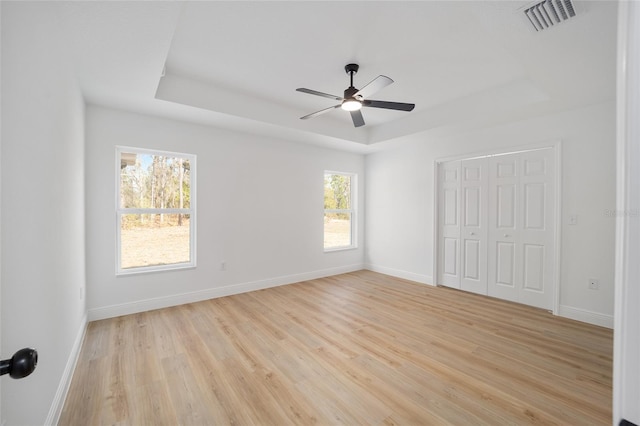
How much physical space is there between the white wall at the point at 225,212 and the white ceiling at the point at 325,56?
0.32 metres

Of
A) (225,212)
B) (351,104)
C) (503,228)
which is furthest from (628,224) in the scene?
(225,212)

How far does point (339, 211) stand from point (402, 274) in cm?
170

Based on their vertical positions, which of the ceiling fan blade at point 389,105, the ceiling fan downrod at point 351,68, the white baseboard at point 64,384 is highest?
the ceiling fan downrod at point 351,68

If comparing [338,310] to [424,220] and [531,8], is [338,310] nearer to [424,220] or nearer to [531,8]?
[424,220]

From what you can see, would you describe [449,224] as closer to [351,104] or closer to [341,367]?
[351,104]

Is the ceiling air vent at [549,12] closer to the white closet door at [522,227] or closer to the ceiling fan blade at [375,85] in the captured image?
the ceiling fan blade at [375,85]

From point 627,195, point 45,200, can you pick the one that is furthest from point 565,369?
point 45,200

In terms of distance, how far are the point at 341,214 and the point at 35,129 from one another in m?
4.70

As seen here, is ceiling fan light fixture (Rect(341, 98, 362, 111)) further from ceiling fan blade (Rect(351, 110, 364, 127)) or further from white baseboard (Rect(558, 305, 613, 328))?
white baseboard (Rect(558, 305, 613, 328))

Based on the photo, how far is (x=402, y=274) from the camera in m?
5.21

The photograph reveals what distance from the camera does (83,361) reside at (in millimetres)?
2336

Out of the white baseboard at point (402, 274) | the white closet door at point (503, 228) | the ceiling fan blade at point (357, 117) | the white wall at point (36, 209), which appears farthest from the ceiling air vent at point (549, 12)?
the white baseboard at point (402, 274)

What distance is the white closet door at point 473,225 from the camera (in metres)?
4.18

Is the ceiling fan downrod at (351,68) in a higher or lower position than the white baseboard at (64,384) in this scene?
higher
